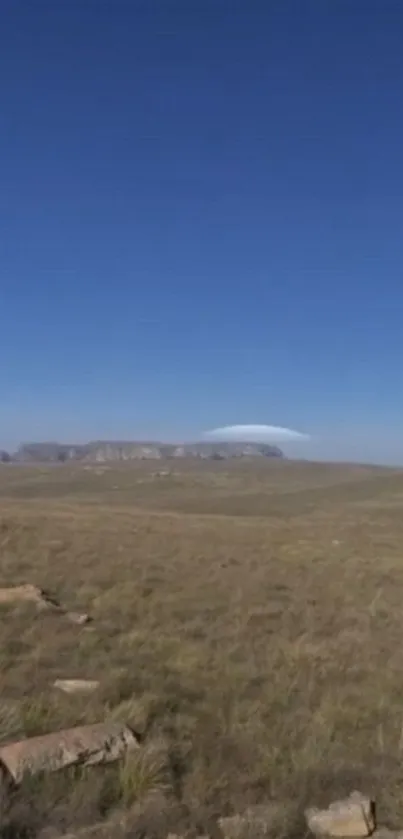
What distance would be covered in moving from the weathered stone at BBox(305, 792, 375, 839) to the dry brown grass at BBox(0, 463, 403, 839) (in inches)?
6.6

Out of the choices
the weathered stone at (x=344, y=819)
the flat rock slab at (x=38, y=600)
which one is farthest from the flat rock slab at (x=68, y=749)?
the flat rock slab at (x=38, y=600)

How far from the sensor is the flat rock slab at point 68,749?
6168mm

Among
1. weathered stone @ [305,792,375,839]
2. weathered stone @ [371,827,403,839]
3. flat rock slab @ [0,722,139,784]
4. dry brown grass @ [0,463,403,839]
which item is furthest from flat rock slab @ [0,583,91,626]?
weathered stone @ [371,827,403,839]

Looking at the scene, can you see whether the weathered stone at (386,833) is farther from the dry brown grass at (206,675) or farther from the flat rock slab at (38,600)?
the flat rock slab at (38,600)

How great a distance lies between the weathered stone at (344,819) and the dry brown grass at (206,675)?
0.17m

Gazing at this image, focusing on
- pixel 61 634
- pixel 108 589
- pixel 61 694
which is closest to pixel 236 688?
pixel 61 694

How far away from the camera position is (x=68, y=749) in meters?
6.55

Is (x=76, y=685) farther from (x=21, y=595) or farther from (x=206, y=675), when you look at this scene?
(x=21, y=595)

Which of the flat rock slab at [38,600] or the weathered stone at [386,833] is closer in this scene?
the weathered stone at [386,833]

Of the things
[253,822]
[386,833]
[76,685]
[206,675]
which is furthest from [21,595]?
[386,833]

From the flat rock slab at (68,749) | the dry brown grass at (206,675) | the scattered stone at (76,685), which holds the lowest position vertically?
the dry brown grass at (206,675)

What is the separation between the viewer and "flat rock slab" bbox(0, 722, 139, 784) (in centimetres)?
617

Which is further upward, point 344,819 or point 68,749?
point 68,749

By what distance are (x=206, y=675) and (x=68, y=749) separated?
12.8 ft
